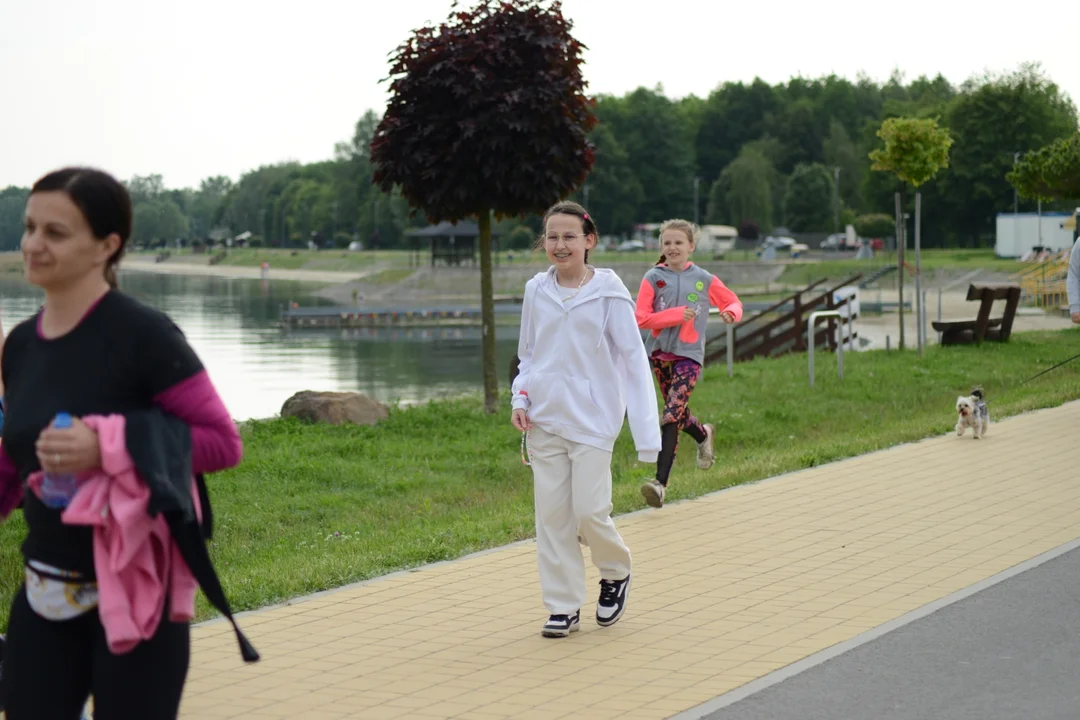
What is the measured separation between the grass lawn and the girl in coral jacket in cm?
60

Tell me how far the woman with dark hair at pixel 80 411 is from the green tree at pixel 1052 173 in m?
28.8

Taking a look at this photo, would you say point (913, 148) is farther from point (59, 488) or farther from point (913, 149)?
point (59, 488)

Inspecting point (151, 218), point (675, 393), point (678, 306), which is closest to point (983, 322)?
point (151, 218)

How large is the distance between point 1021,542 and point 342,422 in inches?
333

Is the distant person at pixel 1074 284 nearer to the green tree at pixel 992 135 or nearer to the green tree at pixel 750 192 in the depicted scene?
the green tree at pixel 992 135

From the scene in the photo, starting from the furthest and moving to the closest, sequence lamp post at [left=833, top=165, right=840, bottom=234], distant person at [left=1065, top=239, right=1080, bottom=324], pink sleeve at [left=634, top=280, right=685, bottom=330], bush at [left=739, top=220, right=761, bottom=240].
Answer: bush at [left=739, top=220, right=761, bottom=240], lamp post at [left=833, top=165, right=840, bottom=234], distant person at [left=1065, top=239, right=1080, bottom=324], pink sleeve at [left=634, top=280, right=685, bottom=330]

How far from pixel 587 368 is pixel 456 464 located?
692cm

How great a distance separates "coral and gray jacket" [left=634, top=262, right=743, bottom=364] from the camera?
9844mm

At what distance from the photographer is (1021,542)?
8461mm

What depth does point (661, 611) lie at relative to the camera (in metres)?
6.95

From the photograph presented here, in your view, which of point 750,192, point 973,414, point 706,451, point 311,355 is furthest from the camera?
point 750,192

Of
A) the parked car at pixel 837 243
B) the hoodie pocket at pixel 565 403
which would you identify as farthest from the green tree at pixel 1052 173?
the parked car at pixel 837 243

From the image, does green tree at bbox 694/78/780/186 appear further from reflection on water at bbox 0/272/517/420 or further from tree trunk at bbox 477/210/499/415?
tree trunk at bbox 477/210/499/415

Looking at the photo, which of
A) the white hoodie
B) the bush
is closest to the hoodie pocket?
the white hoodie
